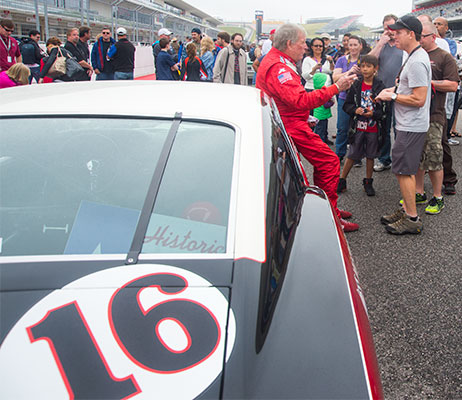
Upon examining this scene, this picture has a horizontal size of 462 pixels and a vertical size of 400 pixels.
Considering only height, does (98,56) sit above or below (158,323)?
above

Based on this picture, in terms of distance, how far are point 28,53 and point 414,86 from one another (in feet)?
29.0

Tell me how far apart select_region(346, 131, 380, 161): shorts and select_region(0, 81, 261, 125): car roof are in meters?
2.71

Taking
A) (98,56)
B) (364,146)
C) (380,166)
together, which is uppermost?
(98,56)

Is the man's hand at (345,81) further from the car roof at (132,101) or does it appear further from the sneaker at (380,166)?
the sneaker at (380,166)

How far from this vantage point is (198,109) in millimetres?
1640

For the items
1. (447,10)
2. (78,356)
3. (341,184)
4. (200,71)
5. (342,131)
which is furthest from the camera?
(447,10)

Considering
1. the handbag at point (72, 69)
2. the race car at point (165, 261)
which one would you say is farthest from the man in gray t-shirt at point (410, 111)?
the handbag at point (72, 69)

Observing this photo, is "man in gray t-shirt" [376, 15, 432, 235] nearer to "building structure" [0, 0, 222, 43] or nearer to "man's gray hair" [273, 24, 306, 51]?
"man's gray hair" [273, 24, 306, 51]

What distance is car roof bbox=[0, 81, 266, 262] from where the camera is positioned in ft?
4.19

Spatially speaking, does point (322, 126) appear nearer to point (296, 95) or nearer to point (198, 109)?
point (296, 95)

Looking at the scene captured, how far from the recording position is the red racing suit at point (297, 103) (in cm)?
322

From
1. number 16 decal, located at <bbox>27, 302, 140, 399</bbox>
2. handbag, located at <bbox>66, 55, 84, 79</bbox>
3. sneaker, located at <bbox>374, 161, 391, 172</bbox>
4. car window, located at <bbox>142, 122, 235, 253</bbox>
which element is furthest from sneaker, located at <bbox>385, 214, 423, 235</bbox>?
handbag, located at <bbox>66, 55, 84, 79</bbox>

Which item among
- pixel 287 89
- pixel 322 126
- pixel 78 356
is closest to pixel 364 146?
pixel 322 126

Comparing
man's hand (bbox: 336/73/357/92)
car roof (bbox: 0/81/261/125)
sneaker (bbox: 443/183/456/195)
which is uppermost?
car roof (bbox: 0/81/261/125)
